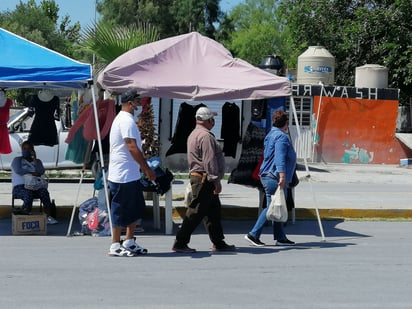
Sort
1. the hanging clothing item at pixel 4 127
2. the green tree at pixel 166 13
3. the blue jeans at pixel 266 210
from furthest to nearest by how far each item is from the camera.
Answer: the green tree at pixel 166 13 < the hanging clothing item at pixel 4 127 < the blue jeans at pixel 266 210

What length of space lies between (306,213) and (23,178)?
4727mm

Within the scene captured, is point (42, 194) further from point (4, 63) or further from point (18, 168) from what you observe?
point (4, 63)

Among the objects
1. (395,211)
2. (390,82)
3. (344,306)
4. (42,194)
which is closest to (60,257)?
(42,194)

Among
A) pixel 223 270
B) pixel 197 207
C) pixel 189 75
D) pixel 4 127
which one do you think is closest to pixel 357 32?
pixel 4 127

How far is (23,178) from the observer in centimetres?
1239

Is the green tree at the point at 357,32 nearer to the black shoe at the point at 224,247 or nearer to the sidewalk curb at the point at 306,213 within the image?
the sidewalk curb at the point at 306,213

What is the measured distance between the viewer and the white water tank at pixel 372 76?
2958cm

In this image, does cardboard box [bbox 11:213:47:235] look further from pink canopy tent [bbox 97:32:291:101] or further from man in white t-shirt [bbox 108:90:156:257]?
man in white t-shirt [bbox 108:90:156:257]

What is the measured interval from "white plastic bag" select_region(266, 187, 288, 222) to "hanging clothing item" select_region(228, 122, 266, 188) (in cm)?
217

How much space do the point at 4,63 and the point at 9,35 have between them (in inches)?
42.5

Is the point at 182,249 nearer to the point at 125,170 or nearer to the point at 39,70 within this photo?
the point at 125,170

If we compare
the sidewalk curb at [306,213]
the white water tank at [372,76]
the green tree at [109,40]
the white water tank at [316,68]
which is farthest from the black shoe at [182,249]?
the white water tank at [372,76]

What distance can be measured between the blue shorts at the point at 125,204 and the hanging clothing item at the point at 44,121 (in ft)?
18.2

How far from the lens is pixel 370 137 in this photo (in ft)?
95.2
